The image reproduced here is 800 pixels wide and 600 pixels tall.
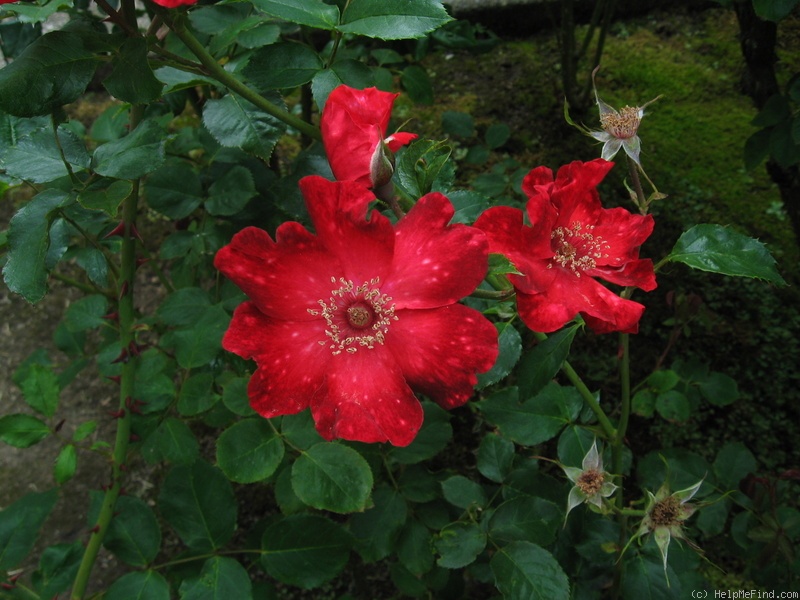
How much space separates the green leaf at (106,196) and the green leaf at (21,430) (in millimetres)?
584

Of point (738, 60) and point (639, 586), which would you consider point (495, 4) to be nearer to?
point (738, 60)

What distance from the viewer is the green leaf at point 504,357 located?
100 cm

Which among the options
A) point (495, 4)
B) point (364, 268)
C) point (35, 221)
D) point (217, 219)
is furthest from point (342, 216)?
point (495, 4)

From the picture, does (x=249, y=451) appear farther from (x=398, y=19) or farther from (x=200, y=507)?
(x=398, y=19)

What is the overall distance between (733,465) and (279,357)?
3.36 ft

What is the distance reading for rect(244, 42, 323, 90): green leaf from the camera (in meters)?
0.95

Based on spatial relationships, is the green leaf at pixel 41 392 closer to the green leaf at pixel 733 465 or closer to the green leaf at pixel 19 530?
the green leaf at pixel 19 530

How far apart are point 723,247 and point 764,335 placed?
37.5 inches

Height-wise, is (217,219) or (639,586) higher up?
(217,219)

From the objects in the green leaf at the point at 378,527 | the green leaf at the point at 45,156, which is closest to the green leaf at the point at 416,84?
the green leaf at the point at 45,156

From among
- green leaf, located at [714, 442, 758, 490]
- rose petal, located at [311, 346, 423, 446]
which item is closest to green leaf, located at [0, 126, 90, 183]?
rose petal, located at [311, 346, 423, 446]

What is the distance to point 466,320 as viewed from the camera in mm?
778

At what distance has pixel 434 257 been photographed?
773 millimetres

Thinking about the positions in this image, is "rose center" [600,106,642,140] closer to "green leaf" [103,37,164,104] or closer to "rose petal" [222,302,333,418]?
"rose petal" [222,302,333,418]
